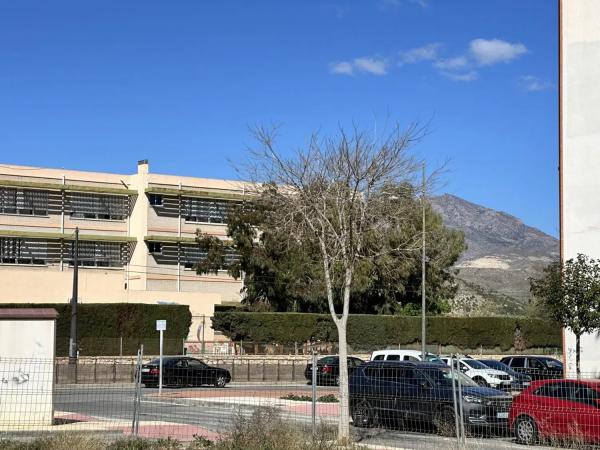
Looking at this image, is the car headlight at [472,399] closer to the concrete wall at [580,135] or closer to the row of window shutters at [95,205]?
the concrete wall at [580,135]

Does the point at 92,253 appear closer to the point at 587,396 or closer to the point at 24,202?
the point at 24,202

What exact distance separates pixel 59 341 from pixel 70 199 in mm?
22254

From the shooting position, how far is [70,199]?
72938 millimetres

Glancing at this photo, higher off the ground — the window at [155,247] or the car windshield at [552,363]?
the window at [155,247]

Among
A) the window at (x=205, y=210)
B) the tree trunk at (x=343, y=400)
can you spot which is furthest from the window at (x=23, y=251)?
the tree trunk at (x=343, y=400)

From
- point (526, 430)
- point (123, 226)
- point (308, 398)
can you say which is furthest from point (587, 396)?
point (123, 226)

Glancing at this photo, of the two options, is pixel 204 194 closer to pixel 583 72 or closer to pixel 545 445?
pixel 583 72

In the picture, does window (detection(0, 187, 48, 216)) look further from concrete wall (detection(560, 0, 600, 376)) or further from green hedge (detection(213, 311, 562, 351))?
concrete wall (detection(560, 0, 600, 376))

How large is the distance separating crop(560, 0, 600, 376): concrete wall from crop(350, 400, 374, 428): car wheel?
1756 cm

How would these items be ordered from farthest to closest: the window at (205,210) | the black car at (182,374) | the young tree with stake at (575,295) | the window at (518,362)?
the window at (205,210)
the window at (518,362)
the black car at (182,374)
the young tree with stake at (575,295)

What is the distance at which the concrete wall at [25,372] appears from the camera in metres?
20.3

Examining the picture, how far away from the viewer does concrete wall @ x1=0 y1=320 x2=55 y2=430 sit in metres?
20.3

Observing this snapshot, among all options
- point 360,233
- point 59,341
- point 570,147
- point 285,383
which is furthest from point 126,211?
point 360,233

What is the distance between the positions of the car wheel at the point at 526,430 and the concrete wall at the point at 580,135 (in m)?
18.2
